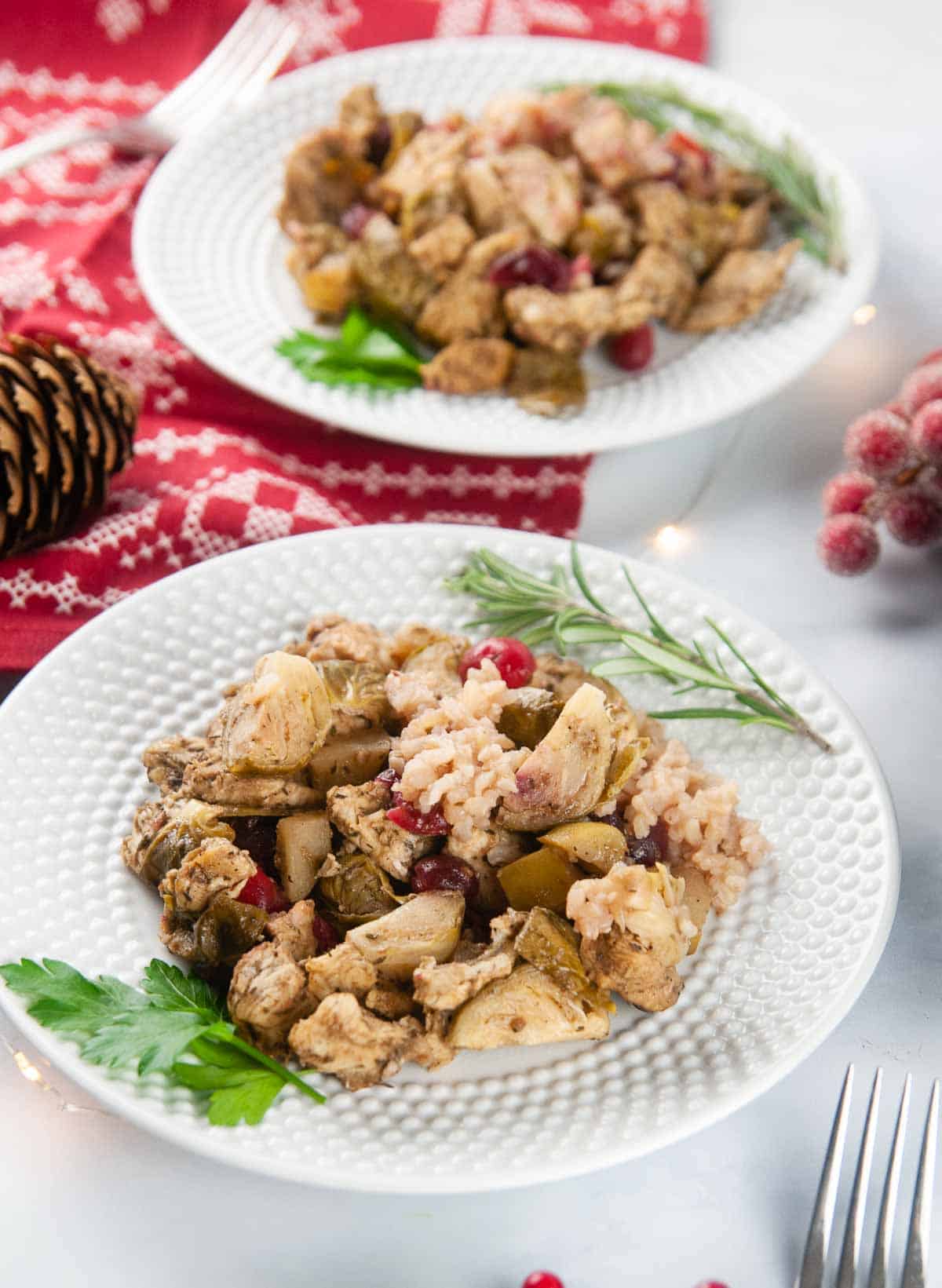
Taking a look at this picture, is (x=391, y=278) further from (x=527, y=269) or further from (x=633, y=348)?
(x=633, y=348)

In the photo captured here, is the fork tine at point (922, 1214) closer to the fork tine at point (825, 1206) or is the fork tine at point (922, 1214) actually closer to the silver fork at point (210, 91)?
the fork tine at point (825, 1206)

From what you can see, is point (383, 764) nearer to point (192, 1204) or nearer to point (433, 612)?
point (433, 612)

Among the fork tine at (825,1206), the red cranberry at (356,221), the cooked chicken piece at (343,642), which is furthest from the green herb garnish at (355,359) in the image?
the fork tine at (825,1206)

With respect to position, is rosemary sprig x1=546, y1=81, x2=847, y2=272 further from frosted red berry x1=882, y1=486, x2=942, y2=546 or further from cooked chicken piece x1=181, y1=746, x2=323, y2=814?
cooked chicken piece x1=181, y1=746, x2=323, y2=814

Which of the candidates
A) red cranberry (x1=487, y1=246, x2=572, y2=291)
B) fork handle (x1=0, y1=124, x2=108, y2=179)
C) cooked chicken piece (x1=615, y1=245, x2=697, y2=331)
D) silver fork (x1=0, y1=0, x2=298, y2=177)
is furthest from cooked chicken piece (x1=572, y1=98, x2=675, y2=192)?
fork handle (x1=0, y1=124, x2=108, y2=179)

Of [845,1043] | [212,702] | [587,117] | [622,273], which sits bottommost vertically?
[845,1043]

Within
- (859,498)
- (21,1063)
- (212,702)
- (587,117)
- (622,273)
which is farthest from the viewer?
(587,117)

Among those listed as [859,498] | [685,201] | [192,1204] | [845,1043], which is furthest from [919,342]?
[192,1204]
